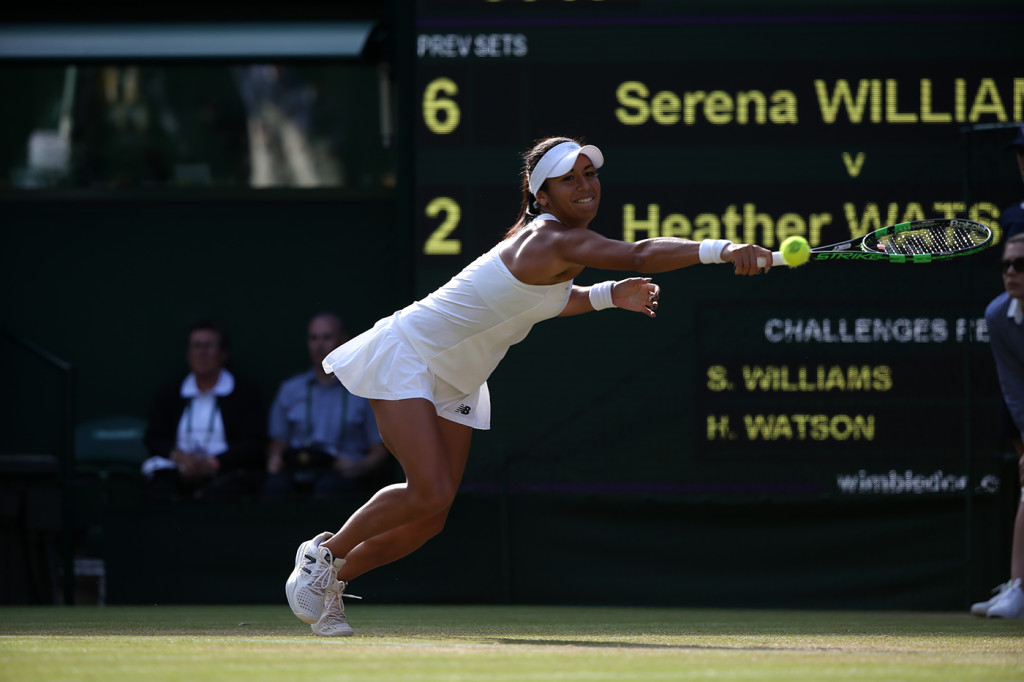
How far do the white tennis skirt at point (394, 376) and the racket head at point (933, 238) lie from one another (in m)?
1.46

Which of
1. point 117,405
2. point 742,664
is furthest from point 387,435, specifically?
point 117,405

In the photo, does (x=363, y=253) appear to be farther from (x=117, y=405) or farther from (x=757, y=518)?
(x=757, y=518)

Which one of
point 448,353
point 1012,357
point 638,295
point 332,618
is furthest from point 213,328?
point 1012,357

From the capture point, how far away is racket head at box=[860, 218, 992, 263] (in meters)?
4.86

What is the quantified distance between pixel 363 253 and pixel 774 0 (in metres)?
2.97

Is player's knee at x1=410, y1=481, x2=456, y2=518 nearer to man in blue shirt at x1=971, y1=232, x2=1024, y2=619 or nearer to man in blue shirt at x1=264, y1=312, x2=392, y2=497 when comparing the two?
man in blue shirt at x1=264, y1=312, x2=392, y2=497

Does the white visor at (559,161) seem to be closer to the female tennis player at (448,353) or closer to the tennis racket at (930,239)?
the female tennis player at (448,353)

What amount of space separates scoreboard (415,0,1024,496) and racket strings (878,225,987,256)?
1642 mm

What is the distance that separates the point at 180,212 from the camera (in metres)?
8.67

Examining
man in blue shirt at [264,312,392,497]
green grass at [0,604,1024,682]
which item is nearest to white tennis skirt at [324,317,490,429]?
green grass at [0,604,1024,682]

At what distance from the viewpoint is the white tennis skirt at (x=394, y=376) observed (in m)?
4.72

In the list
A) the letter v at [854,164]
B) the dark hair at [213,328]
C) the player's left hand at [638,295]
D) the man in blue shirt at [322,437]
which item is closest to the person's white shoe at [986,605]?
the letter v at [854,164]

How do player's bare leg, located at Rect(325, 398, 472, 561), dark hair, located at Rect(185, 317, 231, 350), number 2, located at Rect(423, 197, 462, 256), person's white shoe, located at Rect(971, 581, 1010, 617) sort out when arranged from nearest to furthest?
player's bare leg, located at Rect(325, 398, 472, 561) < person's white shoe, located at Rect(971, 581, 1010, 617) < number 2, located at Rect(423, 197, 462, 256) < dark hair, located at Rect(185, 317, 231, 350)

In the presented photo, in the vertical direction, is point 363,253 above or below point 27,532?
above
